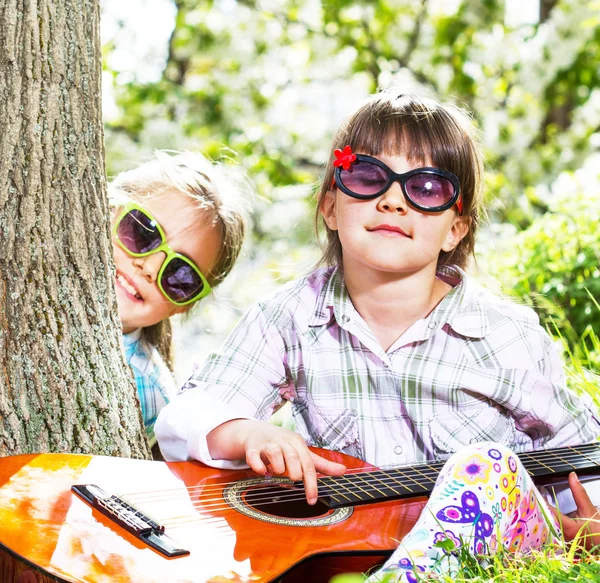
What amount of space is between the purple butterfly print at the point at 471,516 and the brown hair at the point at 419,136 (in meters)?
1.07

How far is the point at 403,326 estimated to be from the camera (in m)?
2.48

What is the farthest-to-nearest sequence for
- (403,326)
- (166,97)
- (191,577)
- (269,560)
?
(166,97) < (403,326) < (269,560) < (191,577)

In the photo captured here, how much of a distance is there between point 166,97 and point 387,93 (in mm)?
5078

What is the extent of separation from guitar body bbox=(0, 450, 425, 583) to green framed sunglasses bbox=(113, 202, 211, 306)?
0.98 meters

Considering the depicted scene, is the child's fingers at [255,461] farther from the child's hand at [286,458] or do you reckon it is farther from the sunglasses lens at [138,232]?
the sunglasses lens at [138,232]

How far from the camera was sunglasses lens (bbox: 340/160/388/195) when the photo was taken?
2314 mm

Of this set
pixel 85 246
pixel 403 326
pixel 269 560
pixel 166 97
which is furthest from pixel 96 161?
pixel 166 97

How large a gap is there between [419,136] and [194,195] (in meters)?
1.04

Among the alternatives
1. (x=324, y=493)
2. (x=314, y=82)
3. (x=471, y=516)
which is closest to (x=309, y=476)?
(x=324, y=493)

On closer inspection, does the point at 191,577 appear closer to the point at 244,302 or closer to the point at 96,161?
the point at 96,161

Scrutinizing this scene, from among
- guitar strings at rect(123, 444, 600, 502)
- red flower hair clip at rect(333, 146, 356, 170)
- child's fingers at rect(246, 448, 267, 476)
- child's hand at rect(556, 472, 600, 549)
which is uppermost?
red flower hair clip at rect(333, 146, 356, 170)

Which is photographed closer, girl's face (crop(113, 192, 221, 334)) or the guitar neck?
the guitar neck

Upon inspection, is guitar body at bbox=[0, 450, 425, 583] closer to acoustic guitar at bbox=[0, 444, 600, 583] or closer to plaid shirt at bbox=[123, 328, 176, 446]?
acoustic guitar at bbox=[0, 444, 600, 583]

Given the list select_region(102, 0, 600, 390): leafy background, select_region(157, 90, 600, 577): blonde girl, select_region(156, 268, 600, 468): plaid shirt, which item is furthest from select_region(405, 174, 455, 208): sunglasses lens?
select_region(102, 0, 600, 390): leafy background
